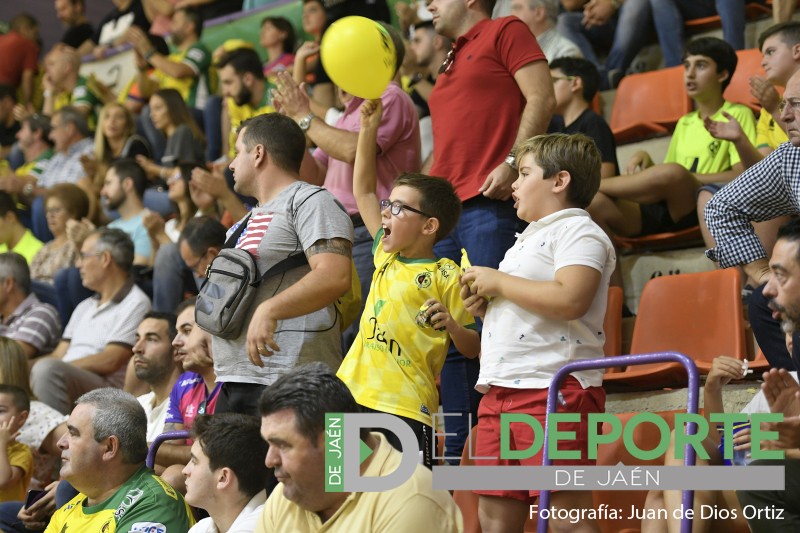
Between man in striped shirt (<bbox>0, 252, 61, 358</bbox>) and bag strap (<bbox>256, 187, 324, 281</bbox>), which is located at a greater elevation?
bag strap (<bbox>256, 187, 324, 281</bbox>)

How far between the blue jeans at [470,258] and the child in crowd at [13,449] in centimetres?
207

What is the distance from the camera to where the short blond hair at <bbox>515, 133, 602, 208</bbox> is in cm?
310

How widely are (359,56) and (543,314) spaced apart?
4.73 ft

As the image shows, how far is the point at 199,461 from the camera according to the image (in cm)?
334

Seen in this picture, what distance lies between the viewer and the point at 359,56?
12.9 ft

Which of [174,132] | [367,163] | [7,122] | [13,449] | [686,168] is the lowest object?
[13,449]

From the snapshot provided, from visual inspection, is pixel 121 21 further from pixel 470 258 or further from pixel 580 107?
pixel 470 258

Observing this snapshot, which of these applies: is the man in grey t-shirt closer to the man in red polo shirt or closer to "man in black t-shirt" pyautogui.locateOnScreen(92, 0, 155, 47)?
the man in red polo shirt

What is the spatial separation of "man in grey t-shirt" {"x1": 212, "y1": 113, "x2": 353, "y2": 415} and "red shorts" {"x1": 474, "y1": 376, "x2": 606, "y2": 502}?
0.62m

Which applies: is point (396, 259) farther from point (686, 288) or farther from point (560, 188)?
point (686, 288)

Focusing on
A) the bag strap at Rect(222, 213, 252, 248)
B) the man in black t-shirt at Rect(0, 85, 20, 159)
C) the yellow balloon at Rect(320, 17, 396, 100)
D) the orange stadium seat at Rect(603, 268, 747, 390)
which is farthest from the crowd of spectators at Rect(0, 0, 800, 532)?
the man in black t-shirt at Rect(0, 85, 20, 159)

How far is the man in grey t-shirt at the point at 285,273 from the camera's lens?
3.24 m

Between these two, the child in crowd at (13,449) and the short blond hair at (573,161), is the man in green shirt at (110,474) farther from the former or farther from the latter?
the short blond hair at (573,161)

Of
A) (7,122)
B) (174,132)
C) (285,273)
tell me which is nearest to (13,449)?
(285,273)
